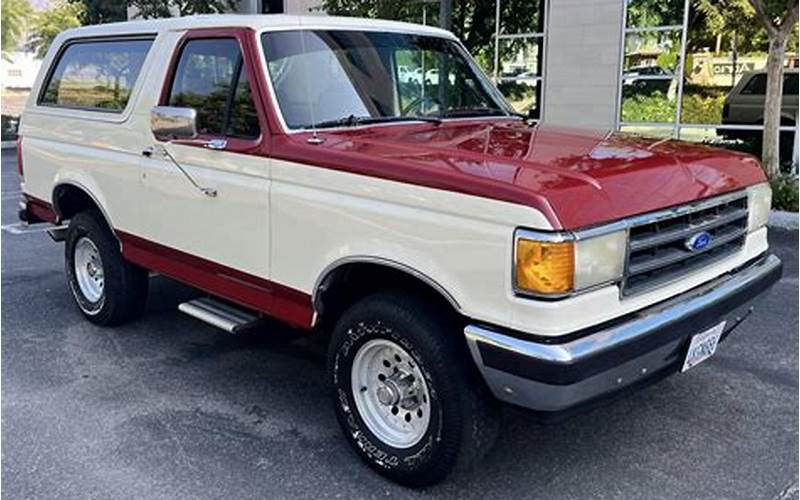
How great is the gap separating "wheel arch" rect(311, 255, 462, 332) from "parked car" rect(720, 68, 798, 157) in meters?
8.95

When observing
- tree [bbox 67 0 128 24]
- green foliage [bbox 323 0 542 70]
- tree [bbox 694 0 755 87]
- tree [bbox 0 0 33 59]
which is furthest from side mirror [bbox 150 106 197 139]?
tree [bbox 0 0 33 59]

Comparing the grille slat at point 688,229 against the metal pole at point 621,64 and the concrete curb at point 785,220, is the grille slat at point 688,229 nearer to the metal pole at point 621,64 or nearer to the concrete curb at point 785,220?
the concrete curb at point 785,220

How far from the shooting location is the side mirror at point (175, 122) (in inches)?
149

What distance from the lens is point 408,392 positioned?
11.0 feet

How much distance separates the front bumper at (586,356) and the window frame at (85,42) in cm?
298

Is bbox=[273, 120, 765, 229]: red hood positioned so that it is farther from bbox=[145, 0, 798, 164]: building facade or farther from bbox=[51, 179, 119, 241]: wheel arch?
bbox=[145, 0, 798, 164]: building facade

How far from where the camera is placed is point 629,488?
334 centimetres

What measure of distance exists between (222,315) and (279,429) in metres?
0.76

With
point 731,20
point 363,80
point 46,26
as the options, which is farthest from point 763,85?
point 46,26

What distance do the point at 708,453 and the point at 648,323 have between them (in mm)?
1059

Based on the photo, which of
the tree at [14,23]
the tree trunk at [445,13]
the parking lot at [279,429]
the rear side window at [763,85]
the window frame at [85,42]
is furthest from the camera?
the tree at [14,23]

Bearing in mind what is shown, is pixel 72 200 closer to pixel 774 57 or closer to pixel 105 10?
pixel 774 57

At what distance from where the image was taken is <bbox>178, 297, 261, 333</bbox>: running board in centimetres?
409

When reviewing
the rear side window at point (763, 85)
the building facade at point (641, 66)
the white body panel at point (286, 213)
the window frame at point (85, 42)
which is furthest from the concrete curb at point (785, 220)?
the window frame at point (85, 42)
